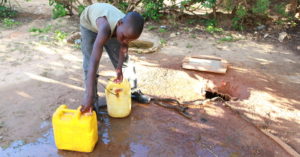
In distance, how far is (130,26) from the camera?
2.26 metres

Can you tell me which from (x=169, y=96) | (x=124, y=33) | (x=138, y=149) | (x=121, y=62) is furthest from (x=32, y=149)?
(x=169, y=96)

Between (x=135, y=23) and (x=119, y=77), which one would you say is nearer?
(x=135, y=23)

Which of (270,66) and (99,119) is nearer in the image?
(99,119)

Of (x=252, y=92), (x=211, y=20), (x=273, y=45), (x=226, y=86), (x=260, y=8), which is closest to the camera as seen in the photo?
(x=252, y=92)

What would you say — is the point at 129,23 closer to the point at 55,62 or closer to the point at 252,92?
the point at 252,92

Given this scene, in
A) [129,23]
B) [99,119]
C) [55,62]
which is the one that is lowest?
[99,119]

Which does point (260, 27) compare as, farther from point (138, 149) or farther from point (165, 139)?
point (138, 149)

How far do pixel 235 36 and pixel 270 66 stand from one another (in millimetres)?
1850

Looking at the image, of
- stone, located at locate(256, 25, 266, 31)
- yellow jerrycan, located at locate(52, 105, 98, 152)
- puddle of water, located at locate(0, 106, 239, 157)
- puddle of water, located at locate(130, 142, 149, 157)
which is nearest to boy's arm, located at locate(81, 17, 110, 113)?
yellow jerrycan, located at locate(52, 105, 98, 152)

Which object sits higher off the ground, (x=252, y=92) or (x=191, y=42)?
(x=191, y=42)

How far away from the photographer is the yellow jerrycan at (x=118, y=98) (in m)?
2.76

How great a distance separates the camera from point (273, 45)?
5766 mm

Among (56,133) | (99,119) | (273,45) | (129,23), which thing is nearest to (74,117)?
(56,133)

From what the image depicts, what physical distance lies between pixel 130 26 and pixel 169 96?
1.58m
